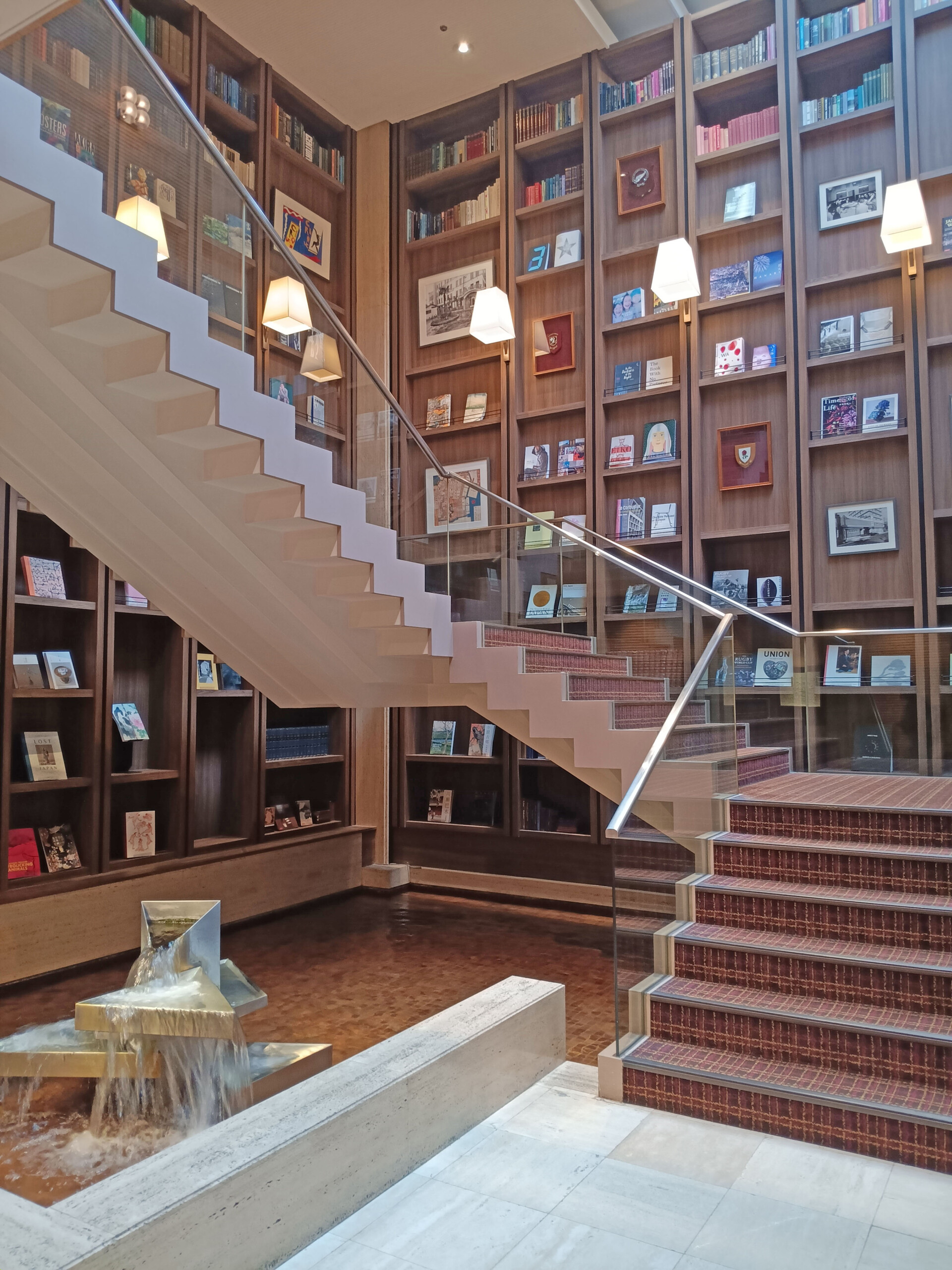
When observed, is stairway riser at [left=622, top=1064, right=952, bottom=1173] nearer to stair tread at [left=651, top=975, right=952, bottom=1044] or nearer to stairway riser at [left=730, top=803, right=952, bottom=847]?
stair tread at [left=651, top=975, right=952, bottom=1044]

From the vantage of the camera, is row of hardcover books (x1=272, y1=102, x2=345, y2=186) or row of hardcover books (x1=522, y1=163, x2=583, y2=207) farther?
row of hardcover books (x1=272, y1=102, x2=345, y2=186)

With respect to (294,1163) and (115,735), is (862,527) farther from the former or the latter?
(294,1163)

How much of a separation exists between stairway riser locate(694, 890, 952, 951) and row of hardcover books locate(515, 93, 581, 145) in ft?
19.5

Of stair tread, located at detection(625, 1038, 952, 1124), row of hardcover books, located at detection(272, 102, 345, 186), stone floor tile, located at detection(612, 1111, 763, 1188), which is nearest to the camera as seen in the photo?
stone floor tile, located at detection(612, 1111, 763, 1188)

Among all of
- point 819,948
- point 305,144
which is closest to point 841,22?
point 305,144

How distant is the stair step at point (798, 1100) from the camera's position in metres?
2.80

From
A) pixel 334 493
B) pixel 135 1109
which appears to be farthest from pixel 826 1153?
pixel 334 493

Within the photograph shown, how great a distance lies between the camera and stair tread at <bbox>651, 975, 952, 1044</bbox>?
3111 mm

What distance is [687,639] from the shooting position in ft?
16.3

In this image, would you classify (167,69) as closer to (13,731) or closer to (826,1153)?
(13,731)

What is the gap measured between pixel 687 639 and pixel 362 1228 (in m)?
3.33

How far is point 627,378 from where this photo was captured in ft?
22.2

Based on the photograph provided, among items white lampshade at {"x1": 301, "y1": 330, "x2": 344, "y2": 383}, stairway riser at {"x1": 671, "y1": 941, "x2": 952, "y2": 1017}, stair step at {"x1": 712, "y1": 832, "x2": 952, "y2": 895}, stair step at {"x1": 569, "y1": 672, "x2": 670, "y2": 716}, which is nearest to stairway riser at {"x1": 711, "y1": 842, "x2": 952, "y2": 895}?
stair step at {"x1": 712, "y1": 832, "x2": 952, "y2": 895}

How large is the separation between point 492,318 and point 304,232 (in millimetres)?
1910
